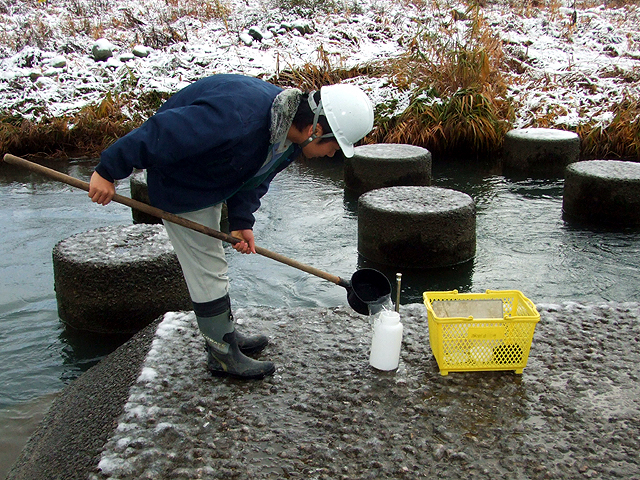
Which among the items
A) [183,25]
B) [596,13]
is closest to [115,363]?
[183,25]

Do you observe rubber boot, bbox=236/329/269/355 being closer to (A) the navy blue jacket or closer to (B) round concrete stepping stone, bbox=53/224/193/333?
(A) the navy blue jacket

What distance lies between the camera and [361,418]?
250 cm

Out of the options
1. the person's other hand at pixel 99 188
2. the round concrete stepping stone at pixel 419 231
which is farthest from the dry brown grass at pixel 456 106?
the person's other hand at pixel 99 188

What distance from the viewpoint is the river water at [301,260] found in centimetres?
377

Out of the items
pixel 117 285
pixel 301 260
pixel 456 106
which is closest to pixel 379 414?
pixel 117 285

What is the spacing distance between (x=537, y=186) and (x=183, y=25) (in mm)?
9907

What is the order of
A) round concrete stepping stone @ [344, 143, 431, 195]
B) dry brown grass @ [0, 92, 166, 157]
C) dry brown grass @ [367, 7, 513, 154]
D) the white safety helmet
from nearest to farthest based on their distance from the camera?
the white safety helmet
round concrete stepping stone @ [344, 143, 431, 195]
dry brown grass @ [367, 7, 513, 154]
dry brown grass @ [0, 92, 166, 157]

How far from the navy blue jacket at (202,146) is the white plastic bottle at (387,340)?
875mm

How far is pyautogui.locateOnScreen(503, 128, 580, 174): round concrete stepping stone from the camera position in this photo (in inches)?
300

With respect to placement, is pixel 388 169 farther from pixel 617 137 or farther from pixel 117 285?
pixel 117 285

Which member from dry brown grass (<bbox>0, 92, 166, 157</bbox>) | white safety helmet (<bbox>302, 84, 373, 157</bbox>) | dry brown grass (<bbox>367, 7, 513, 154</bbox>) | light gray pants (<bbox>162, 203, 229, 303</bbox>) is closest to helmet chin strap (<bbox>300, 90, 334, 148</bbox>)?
white safety helmet (<bbox>302, 84, 373, 157</bbox>)

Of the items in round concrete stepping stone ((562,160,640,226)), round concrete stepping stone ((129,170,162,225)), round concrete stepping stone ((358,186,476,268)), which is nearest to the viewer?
round concrete stepping stone ((358,186,476,268))

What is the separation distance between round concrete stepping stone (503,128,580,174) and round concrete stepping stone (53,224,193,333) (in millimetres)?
5419

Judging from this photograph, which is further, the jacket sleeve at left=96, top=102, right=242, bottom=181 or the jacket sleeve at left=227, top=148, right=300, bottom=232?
→ the jacket sleeve at left=227, top=148, right=300, bottom=232
